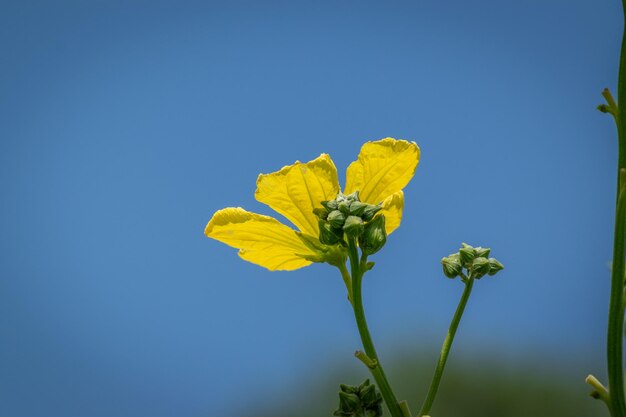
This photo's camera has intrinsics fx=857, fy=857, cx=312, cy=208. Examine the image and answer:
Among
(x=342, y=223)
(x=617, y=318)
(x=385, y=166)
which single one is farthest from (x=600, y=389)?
(x=385, y=166)

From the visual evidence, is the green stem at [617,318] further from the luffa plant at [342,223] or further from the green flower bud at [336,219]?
the green flower bud at [336,219]

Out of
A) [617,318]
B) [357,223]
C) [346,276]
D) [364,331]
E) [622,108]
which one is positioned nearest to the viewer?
[617,318]

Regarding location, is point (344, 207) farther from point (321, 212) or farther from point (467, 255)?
point (467, 255)

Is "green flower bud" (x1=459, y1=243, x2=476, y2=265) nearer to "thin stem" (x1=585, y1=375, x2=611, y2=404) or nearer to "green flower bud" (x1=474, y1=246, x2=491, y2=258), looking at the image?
"green flower bud" (x1=474, y1=246, x2=491, y2=258)

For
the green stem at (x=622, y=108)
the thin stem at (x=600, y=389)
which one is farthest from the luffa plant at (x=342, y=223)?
the green stem at (x=622, y=108)

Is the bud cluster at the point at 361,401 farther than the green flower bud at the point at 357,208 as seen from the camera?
No

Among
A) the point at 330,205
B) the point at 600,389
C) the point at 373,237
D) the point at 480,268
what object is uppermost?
the point at 330,205

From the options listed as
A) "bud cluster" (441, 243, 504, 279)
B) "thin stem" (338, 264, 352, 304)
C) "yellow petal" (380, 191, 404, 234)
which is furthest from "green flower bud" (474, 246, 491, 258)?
"thin stem" (338, 264, 352, 304)
